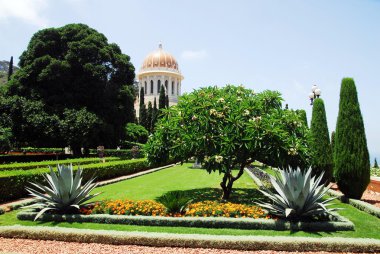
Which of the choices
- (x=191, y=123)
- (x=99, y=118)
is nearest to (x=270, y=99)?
(x=191, y=123)

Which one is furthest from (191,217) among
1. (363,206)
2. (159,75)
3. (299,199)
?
(159,75)

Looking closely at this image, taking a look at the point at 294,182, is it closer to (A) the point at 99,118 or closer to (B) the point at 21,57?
(A) the point at 99,118

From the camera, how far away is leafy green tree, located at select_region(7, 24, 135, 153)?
27.2 meters

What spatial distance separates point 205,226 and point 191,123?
11.5 feet

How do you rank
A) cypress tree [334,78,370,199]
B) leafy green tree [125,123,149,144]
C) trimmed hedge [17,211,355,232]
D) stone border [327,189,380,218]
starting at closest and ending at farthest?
trimmed hedge [17,211,355,232] → stone border [327,189,380,218] → cypress tree [334,78,370,199] → leafy green tree [125,123,149,144]

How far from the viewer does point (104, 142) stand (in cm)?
2950

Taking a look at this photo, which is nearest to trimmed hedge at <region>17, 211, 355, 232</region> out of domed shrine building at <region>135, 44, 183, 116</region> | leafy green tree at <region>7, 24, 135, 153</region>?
leafy green tree at <region>7, 24, 135, 153</region>

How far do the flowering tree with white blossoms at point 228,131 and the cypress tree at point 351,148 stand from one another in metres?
1.88

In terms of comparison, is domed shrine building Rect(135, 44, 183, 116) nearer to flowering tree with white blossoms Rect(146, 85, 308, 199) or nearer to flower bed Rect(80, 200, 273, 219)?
flowering tree with white blossoms Rect(146, 85, 308, 199)

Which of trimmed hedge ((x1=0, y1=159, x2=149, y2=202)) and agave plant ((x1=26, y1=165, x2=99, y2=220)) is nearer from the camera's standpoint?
agave plant ((x1=26, y1=165, x2=99, y2=220))

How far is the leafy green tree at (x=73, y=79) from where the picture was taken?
2725 centimetres

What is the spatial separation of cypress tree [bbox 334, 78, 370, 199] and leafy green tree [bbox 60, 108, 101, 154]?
19.0 metres

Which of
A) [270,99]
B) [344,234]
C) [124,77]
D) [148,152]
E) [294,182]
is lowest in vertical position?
[344,234]

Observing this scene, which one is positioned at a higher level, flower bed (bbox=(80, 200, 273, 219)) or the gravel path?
flower bed (bbox=(80, 200, 273, 219))
